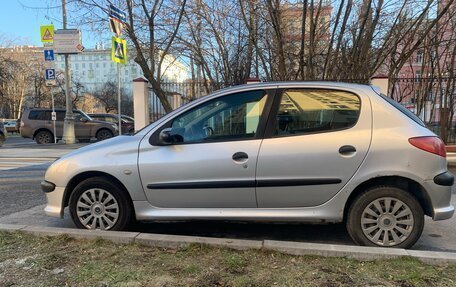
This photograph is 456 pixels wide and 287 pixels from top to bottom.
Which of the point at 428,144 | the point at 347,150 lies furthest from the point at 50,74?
the point at 428,144

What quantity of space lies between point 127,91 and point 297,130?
275ft

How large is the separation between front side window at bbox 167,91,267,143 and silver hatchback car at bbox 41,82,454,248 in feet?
0.04

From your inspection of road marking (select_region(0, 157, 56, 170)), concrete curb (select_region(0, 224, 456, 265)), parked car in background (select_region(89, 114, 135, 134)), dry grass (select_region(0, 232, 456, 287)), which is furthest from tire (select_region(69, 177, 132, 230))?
parked car in background (select_region(89, 114, 135, 134))

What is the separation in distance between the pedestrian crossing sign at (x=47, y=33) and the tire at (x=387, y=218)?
1765 centimetres

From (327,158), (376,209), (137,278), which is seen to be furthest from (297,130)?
(137,278)

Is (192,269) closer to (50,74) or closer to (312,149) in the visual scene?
(312,149)

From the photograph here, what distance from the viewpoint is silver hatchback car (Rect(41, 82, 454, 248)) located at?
4023 mm

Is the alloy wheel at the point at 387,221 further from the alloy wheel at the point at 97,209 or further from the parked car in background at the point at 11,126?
the parked car in background at the point at 11,126

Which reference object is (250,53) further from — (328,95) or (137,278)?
(137,278)

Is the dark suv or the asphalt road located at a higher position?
the dark suv

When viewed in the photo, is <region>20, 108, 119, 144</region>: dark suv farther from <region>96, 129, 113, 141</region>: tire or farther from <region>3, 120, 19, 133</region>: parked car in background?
<region>3, 120, 19, 133</region>: parked car in background

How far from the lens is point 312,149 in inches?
160

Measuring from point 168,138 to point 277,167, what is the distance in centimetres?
115

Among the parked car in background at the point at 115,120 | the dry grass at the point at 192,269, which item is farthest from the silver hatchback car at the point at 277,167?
the parked car in background at the point at 115,120
